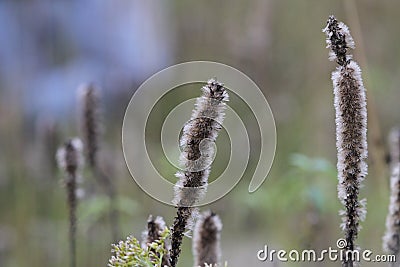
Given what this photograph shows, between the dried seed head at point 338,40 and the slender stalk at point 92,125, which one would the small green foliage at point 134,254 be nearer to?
the dried seed head at point 338,40

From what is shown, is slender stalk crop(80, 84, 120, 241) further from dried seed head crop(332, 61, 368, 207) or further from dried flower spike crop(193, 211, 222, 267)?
dried seed head crop(332, 61, 368, 207)

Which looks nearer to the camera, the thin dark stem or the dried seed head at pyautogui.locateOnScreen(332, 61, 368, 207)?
the dried seed head at pyautogui.locateOnScreen(332, 61, 368, 207)

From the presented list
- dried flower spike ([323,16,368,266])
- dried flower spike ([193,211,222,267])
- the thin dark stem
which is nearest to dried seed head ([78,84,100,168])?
the thin dark stem

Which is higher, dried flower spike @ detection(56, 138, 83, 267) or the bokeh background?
the bokeh background

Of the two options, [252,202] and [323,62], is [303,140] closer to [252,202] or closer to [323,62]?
[323,62]

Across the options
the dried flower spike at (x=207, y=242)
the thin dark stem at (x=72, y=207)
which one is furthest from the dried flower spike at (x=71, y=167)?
the dried flower spike at (x=207, y=242)

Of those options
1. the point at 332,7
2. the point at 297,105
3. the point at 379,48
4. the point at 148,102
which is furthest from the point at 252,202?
the point at 379,48
